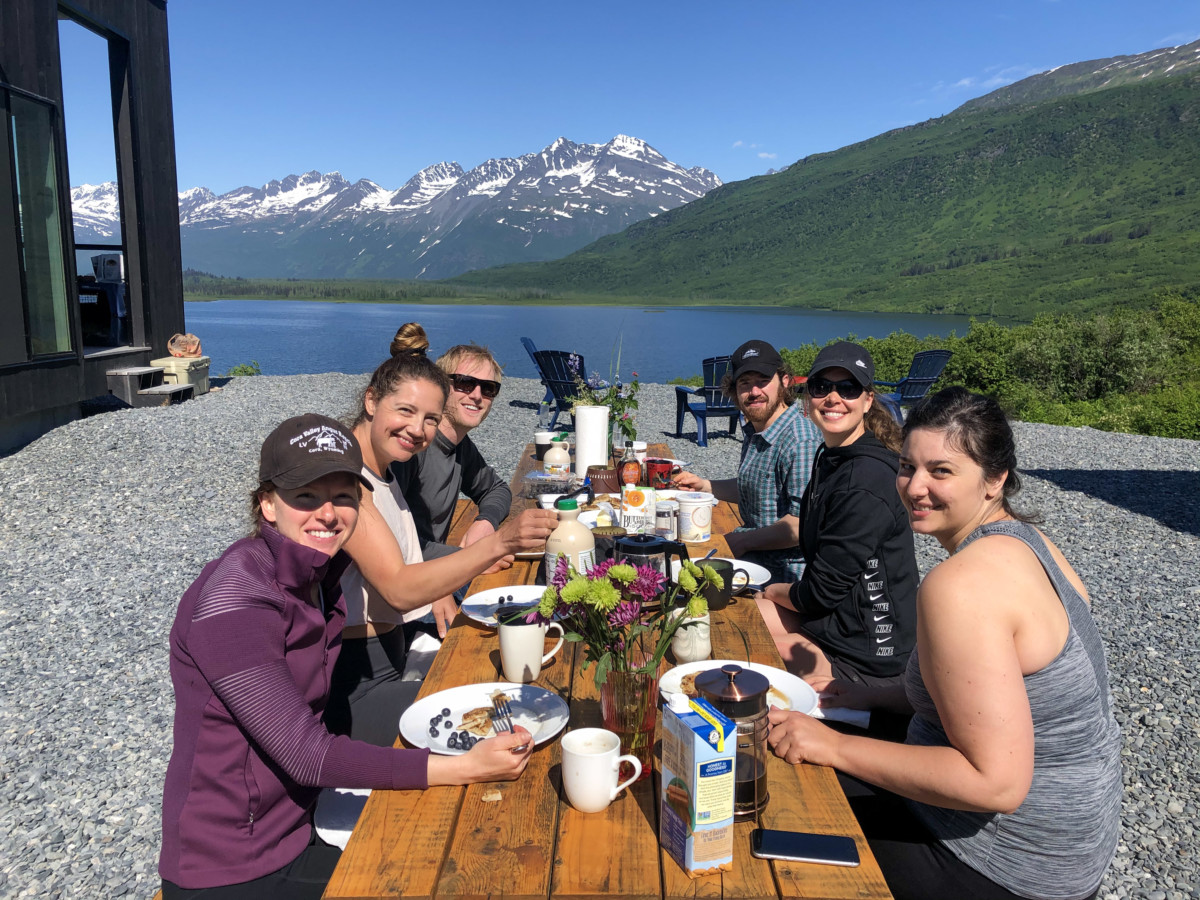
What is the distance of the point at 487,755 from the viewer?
4.36ft

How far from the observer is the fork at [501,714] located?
59.8 inches

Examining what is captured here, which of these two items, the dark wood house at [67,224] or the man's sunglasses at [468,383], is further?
the dark wood house at [67,224]

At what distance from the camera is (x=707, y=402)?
31.9ft

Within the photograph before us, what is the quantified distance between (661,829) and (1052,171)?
137m

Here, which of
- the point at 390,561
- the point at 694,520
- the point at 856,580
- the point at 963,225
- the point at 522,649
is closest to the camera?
the point at 522,649

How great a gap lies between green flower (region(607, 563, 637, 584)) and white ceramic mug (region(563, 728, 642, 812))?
25cm

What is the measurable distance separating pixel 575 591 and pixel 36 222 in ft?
30.3


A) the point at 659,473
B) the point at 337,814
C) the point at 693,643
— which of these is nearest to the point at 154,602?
the point at 659,473

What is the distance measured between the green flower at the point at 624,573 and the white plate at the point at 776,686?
34 cm

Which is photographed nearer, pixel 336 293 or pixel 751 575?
pixel 751 575

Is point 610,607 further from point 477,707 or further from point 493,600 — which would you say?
point 493,600

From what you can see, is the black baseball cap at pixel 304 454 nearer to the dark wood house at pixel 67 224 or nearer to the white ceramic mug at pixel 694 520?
the white ceramic mug at pixel 694 520

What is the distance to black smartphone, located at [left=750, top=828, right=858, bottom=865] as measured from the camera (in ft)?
3.73

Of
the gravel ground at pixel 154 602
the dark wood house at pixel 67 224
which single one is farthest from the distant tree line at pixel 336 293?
the gravel ground at pixel 154 602
